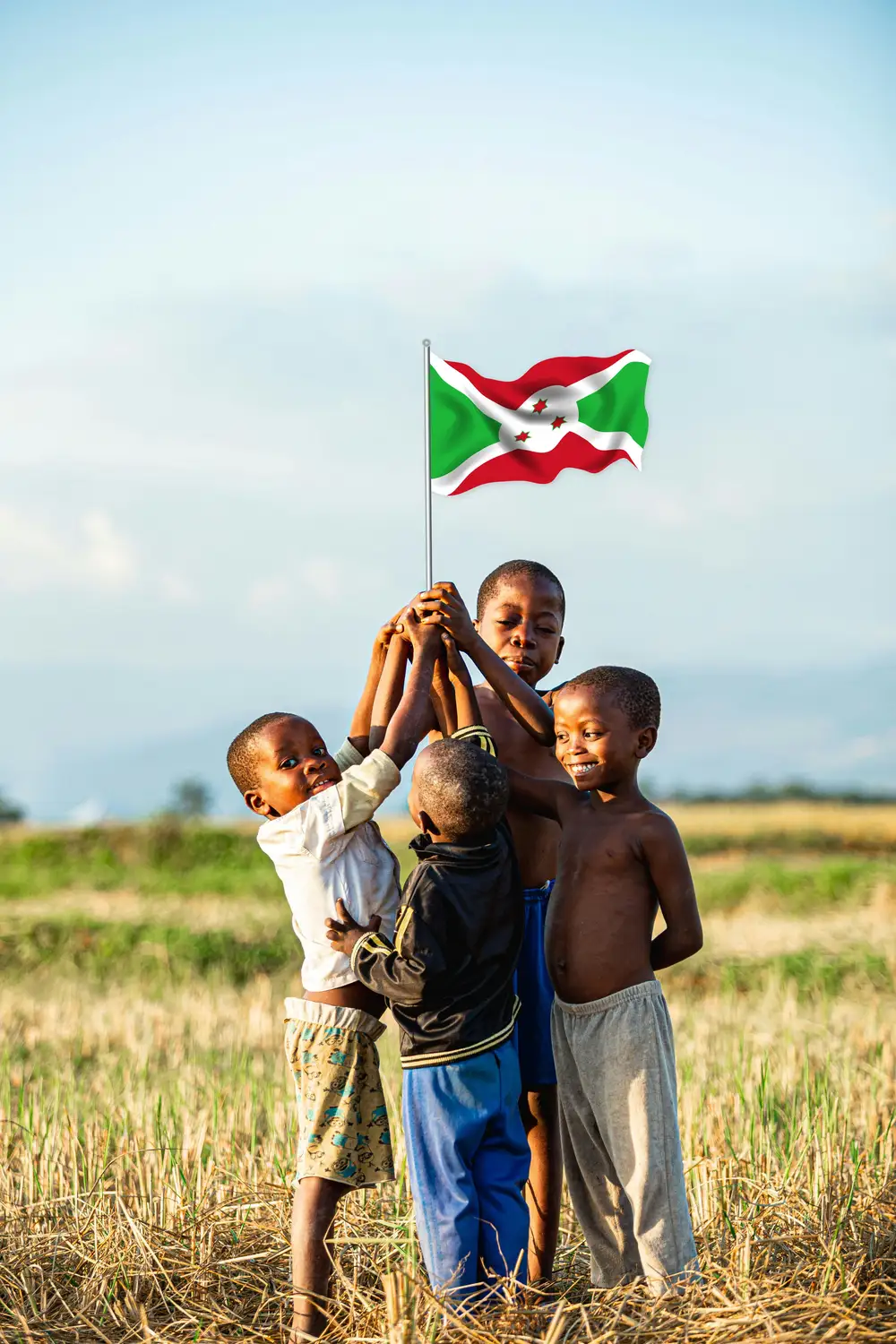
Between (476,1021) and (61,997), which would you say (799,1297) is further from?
(61,997)

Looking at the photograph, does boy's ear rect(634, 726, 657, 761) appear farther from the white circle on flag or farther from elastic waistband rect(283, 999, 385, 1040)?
the white circle on flag

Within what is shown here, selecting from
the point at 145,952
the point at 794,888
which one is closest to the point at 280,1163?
the point at 145,952

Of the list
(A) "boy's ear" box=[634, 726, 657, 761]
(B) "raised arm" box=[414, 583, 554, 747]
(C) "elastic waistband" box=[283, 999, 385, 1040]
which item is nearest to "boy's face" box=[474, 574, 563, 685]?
(B) "raised arm" box=[414, 583, 554, 747]

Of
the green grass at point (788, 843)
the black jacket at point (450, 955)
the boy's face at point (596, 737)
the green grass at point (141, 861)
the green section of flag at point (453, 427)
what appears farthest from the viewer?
the green grass at point (788, 843)

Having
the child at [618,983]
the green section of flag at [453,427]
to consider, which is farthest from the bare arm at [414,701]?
the green section of flag at [453,427]

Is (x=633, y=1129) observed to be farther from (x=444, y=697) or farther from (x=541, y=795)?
(x=444, y=697)

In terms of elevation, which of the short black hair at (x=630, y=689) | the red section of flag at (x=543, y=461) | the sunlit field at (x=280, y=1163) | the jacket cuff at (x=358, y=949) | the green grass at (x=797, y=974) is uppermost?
the red section of flag at (x=543, y=461)

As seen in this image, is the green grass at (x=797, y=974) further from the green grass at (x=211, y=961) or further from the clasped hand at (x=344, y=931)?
the clasped hand at (x=344, y=931)

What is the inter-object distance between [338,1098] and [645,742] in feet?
5.13

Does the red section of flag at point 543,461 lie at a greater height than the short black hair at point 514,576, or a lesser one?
greater

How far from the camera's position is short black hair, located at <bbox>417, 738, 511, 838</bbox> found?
434cm

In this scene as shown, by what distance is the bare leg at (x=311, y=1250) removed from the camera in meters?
4.57

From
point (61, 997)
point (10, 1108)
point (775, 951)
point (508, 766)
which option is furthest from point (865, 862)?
point (508, 766)

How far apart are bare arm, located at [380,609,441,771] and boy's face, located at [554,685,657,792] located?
483 millimetres
